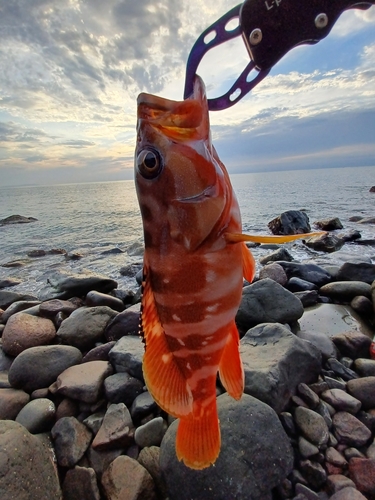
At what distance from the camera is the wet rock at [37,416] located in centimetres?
359

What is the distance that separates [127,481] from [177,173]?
2.89m

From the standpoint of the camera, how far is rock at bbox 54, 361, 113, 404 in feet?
12.9

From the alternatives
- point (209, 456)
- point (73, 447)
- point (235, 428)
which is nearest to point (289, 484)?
point (235, 428)

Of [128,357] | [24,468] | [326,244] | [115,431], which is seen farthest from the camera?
[326,244]

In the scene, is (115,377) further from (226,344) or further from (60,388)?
(226,344)

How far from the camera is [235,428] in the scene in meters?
2.96

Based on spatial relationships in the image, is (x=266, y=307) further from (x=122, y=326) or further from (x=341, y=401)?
(x=122, y=326)

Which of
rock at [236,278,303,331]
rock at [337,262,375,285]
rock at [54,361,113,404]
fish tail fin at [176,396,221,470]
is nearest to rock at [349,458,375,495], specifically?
fish tail fin at [176,396,221,470]

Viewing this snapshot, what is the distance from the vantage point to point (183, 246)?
5.18ft

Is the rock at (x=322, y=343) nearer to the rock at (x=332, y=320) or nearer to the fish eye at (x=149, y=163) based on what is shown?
the rock at (x=332, y=320)

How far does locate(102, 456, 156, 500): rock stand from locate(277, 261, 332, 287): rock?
630 centimetres

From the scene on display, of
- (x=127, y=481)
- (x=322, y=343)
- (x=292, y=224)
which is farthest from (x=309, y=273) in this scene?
(x=292, y=224)

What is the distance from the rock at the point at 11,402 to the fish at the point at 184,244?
3.18 m

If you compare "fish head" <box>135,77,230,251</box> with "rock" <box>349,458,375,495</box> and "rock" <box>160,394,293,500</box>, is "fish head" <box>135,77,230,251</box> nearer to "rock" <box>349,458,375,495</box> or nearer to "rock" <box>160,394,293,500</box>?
"rock" <box>160,394,293,500</box>
